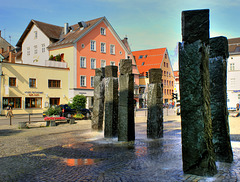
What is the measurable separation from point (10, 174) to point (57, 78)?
3172 cm

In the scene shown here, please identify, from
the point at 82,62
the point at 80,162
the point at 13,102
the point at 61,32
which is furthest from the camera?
the point at 61,32

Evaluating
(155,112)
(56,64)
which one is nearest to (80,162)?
(155,112)

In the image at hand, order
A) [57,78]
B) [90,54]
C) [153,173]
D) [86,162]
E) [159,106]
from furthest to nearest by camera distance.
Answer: [90,54] < [57,78] < [159,106] < [86,162] < [153,173]

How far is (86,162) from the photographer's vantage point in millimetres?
7043

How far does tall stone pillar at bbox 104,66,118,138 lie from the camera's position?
38.1ft

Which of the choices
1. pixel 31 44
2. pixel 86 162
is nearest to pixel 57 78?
pixel 31 44

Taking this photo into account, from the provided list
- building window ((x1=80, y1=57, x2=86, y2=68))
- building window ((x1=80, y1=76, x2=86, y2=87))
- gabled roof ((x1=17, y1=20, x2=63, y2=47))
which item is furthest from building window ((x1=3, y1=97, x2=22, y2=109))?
gabled roof ((x1=17, y1=20, x2=63, y2=47))

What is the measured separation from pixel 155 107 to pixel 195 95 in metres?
5.82

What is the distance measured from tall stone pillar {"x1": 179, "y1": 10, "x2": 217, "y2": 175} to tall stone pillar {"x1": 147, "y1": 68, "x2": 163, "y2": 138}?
5.61 meters

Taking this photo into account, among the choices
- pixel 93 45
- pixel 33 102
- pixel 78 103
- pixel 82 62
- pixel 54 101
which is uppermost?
pixel 93 45

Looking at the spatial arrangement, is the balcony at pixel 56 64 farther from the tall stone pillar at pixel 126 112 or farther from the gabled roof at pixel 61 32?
the tall stone pillar at pixel 126 112

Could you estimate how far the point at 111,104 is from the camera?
11.8 metres

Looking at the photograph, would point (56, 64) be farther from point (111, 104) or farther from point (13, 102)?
point (111, 104)

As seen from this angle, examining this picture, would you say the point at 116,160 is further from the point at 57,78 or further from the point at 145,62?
the point at 145,62
